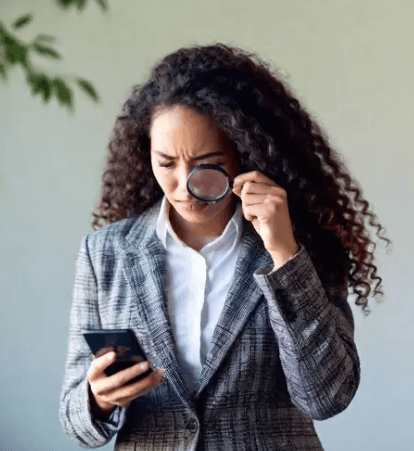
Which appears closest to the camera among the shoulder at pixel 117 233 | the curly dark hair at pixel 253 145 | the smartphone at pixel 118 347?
the smartphone at pixel 118 347

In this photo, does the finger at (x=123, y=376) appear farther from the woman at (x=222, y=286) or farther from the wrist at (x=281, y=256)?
the wrist at (x=281, y=256)

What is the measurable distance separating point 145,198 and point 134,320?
296mm

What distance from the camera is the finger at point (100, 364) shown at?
4.58 feet

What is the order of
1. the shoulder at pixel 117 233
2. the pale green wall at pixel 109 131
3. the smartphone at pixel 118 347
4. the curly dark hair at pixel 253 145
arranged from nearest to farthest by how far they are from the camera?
1. the smartphone at pixel 118 347
2. the curly dark hair at pixel 253 145
3. the shoulder at pixel 117 233
4. the pale green wall at pixel 109 131

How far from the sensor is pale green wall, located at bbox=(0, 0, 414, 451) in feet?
8.11

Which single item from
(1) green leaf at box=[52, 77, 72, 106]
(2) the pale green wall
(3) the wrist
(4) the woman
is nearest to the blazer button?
(4) the woman

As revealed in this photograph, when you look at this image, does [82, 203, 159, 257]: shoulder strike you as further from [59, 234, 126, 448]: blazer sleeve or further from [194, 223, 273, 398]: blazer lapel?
[194, 223, 273, 398]: blazer lapel

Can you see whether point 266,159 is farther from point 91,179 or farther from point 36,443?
point 36,443

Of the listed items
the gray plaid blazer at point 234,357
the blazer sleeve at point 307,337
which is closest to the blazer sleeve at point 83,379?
the gray plaid blazer at point 234,357

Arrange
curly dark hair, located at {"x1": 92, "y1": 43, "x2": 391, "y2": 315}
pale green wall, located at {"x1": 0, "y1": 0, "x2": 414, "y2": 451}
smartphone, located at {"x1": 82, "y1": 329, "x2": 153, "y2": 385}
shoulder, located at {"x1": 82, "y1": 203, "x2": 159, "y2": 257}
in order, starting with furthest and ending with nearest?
pale green wall, located at {"x1": 0, "y1": 0, "x2": 414, "y2": 451}, shoulder, located at {"x1": 82, "y1": 203, "x2": 159, "y2": 257}, curly dark hair, located at {"x1": 92, "y1": 43, "x2": 391, "y2": 315}, smartphone, located at {"x1": 82, "y1": 329, "x2": 153, "y2": 385}

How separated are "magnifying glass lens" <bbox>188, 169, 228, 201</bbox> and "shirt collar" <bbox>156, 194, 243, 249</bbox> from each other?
14 centimetres

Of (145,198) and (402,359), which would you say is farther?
(402,359)

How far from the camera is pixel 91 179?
2504 millimetres

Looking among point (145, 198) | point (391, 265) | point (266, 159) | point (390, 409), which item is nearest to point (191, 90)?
point (266, 159)
